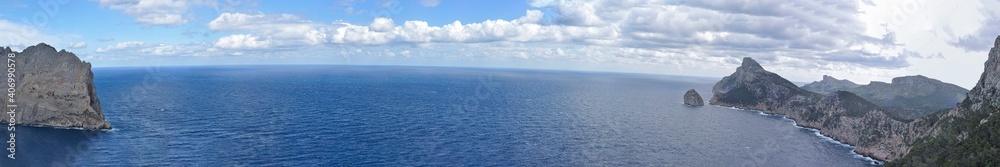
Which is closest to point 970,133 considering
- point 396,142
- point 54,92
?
point 396,142

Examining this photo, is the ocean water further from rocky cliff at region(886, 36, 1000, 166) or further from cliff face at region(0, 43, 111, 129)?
rocky cliff at region(886, 36, 1000, 166)

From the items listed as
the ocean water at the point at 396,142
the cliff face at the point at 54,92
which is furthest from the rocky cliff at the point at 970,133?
the cliff face at the point at 54,92

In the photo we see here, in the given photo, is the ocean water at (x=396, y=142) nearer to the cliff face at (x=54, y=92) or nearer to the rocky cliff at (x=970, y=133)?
the cliff face at (x=54, y=92)

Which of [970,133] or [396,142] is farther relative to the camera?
[396,142]

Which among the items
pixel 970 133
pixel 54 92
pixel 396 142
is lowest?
pixel 396 142

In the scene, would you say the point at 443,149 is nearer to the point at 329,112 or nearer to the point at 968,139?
the point at 329,112

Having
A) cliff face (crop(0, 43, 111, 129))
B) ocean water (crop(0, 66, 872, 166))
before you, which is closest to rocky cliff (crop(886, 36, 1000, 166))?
ocean water (crop(0, 66, 872, 166))

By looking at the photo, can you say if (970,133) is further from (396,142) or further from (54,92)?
(54,92)

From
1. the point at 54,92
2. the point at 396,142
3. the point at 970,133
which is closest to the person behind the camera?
the point at 970,133

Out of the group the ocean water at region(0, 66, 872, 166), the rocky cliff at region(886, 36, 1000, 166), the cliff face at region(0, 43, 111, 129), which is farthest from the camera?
the cliff face at region(0, 43, 111, 129)
